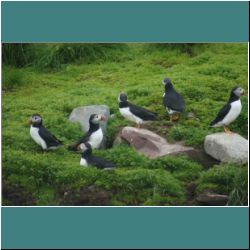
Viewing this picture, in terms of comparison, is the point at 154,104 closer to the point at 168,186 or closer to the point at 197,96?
the point at 197,96

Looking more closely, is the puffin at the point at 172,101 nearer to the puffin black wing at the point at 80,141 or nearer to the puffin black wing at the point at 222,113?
the puffin black wing at the point at 222,113

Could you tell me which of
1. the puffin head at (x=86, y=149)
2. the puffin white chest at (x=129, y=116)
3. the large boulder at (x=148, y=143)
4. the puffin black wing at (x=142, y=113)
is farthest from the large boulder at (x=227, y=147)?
the puffin head at (x=86, y=149)

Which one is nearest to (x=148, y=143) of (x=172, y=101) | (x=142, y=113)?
(x=142, y=113)

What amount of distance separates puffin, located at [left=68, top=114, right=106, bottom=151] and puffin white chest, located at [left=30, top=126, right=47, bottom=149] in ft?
1.23

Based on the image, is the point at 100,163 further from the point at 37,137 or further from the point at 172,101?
the point at 172,101

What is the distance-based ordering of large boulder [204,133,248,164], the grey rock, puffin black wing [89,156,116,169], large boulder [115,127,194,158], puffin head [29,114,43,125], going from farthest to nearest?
1. puffin head [29,114,43,125]
2. large boulder [115,127,194,158]
3. large boulder [204,133,248,164]
4. puffin black wing [89,156,116,169]
5. the grey rock

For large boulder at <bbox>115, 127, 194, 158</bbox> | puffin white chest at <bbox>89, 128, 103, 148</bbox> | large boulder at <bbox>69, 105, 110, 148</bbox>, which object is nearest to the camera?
large boulder at <bbox>115, 127, 194, 158</bbox>

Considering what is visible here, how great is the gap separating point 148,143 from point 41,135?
4.79 ft

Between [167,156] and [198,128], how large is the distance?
1.00m

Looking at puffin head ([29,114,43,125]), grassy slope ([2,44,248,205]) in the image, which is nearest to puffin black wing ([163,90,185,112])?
grassy slope ([2,44,248,205])

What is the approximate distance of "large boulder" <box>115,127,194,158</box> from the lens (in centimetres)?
1127

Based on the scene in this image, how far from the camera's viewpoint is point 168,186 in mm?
10555

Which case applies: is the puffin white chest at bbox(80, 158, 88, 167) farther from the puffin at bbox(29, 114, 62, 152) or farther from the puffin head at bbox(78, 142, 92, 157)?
the puffin at bbox(29, 114, 62, 152)

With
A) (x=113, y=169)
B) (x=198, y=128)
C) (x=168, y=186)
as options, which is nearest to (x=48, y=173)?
(x=113, y=169)
